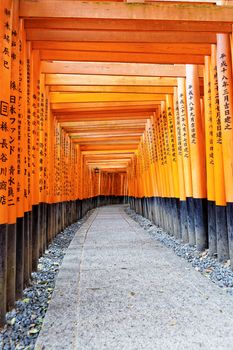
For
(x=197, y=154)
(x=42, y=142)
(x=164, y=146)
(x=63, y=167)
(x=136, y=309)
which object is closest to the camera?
(x=136, y=309)

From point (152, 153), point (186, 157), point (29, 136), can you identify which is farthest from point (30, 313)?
point (152, 153)

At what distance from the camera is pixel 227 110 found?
5051 mm

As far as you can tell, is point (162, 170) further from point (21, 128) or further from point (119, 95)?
point (21, 128)

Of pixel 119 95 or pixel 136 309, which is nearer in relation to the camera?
pixel 136 309

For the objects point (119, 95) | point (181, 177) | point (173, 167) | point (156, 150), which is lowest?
point (181, 177)

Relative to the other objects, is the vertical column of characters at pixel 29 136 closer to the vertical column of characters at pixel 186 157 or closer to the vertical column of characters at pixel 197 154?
the vertical column of characters at pixel 197 154

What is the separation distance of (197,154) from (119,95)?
2924 mm

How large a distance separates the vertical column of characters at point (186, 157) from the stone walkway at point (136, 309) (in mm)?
1659

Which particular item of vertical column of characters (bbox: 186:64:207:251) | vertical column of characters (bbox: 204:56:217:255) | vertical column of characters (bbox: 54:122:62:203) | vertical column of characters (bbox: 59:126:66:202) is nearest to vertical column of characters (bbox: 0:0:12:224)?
vertical column of characters (bbox: 204:56:217:255)

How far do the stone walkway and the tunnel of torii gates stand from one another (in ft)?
2.03

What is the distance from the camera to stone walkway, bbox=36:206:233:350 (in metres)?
2.57

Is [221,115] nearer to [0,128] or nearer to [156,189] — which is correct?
[0,128]

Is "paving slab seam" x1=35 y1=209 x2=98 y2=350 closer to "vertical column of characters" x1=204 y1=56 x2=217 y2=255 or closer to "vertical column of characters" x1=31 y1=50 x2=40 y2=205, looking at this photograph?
"vertical column of characters" x1=31 y1=50 x2=40 y2=205

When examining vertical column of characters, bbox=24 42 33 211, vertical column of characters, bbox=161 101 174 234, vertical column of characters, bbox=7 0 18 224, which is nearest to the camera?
vertical column of characters, bbox=7 0 18 224
